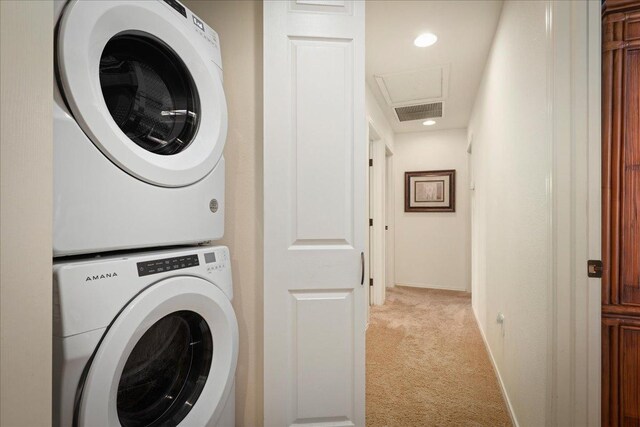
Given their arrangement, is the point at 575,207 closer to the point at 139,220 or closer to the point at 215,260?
the point at 215,260

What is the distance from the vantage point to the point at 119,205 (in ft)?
2.72

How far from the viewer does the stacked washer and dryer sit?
2.34 ft

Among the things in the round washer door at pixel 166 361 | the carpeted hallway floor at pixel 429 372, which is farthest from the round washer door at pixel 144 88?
the carpeted hallway floor at pixel 429 372

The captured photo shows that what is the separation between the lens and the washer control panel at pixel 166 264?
0.84 metres

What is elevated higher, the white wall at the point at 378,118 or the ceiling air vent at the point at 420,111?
the ceiling air vent at the point at 420,111

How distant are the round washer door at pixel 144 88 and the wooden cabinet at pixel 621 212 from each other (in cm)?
142

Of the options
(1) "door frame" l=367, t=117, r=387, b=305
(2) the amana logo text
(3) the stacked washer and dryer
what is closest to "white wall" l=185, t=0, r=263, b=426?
(3) the stacked washer and dryer

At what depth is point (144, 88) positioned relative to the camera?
0.97 metres

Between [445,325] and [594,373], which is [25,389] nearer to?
[594,373]

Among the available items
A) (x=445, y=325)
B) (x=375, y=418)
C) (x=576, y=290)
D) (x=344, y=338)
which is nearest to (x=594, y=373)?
(x=576, y=290)

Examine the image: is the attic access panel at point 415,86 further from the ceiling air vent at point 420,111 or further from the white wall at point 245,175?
the white wall at point 245,175

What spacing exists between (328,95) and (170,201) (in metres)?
0.82

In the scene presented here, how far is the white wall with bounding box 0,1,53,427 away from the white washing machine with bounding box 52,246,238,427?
178 mm

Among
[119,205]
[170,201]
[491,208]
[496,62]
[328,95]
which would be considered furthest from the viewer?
[491,208]
